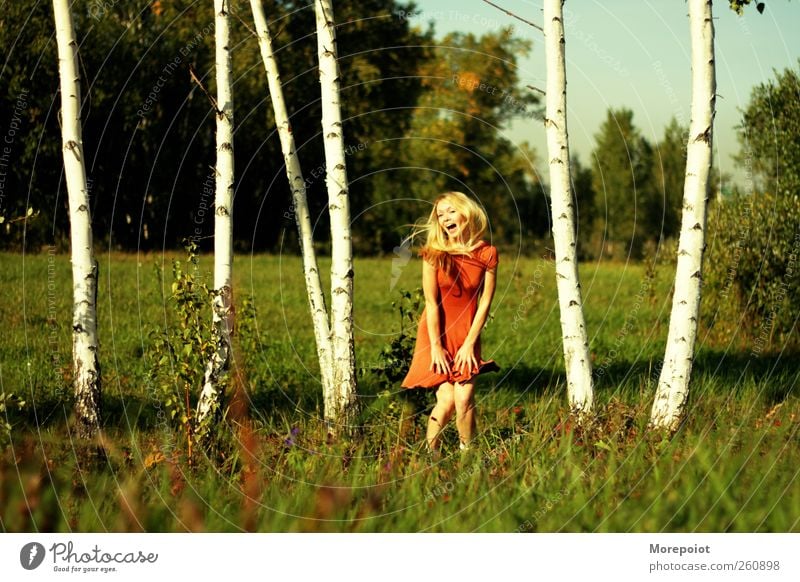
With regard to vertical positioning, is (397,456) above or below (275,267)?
below

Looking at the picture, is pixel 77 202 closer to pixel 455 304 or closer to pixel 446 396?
pixel 455 304

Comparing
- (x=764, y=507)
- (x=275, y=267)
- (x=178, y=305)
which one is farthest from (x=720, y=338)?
(x=275, y=267)

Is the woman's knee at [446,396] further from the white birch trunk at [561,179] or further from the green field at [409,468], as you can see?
the white birch trunk at [561,179]

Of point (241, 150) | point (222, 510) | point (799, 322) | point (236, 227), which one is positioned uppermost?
point (241, 150)

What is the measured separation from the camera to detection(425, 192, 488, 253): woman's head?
6676 mm

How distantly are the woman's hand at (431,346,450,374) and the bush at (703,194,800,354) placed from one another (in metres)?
6.55

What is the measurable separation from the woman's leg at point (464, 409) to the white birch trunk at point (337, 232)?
892mm

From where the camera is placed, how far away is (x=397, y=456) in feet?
22.3

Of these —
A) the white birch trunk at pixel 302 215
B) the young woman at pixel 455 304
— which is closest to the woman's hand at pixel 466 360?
the young woman at pixel 455 304

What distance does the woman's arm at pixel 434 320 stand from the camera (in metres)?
6.71

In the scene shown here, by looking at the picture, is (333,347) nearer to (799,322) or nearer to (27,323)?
(27,323)

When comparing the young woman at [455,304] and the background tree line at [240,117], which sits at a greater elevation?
the background tree line at [240,117]

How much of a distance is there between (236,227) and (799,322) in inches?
813
